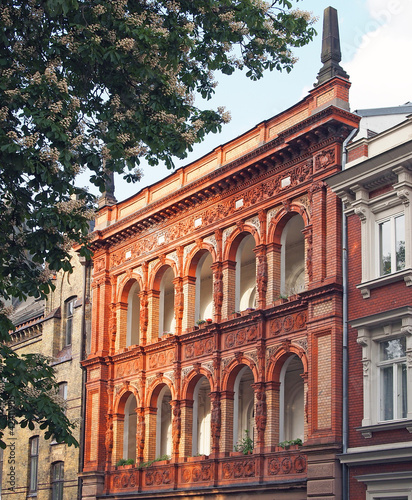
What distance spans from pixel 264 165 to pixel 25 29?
13.3 m

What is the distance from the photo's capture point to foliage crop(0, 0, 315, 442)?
15188mm

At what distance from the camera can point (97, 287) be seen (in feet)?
120

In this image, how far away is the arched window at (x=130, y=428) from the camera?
34.0 meters

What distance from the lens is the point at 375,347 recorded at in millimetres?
23297

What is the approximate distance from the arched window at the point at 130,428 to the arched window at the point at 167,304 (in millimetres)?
2928

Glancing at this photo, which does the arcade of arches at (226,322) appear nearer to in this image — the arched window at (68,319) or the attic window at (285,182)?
the attic window at (285,182)

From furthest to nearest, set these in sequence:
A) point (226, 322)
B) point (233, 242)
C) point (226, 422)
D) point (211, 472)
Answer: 1. point (233, 242)
2. point (226, 322)
3. point (226, 422)
4. point (211, 472)

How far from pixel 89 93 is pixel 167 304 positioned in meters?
19.7

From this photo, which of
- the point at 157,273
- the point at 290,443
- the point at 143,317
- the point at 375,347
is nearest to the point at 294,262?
the point at 157,273

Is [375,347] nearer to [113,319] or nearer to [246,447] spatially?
[246,447]

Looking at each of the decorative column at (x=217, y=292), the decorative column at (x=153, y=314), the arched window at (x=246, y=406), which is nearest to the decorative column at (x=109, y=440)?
the decorative column at (x=153, y=314)

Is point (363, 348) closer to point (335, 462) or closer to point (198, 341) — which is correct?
point (335, 462)

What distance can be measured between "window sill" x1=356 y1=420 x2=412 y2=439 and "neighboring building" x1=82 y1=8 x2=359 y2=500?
39.5 inches

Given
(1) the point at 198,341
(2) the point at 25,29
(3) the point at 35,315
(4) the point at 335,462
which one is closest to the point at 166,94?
(2) the point at 25,29
